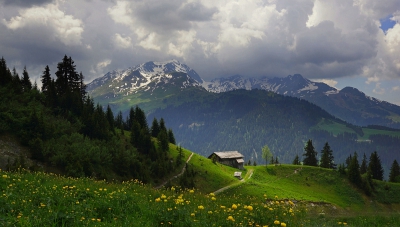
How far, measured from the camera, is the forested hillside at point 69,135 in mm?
50594

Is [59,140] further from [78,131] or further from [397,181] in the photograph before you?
[397,181]

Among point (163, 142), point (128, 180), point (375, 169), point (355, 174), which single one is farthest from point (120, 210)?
point (375, 169)

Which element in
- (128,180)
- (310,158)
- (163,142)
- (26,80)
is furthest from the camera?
(310,158)

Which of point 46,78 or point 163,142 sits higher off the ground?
point 46,78

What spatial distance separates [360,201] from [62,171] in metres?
93.7

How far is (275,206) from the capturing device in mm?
11344

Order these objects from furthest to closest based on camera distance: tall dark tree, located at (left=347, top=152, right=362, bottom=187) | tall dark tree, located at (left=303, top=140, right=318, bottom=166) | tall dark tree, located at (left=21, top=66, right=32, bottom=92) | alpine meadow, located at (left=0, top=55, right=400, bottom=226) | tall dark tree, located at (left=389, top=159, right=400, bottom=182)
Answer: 1. tall dark tree, located at (left=303, top=140, right=318, bottom=166)
2. tall dark tree, located at (left=389, top=159, right=400, bottom=182)
3. tall dark tree, located at (left=347, top=152, right=362, bottom=187)
4. tall dark tree, located at (left=21, top=66, right=32, bottom=92)
5. alpine meadow, located at (left=0, top=55, right=400, bottom=226)

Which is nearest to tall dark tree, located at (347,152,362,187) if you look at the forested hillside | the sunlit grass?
the forested hillside

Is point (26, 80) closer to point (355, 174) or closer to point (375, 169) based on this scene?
point (355, 174)

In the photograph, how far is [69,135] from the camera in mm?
62469

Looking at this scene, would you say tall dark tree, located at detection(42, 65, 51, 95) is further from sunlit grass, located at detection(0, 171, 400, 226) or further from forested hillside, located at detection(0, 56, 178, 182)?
sunlit grass, located at detection(0, 171, 400, 226)

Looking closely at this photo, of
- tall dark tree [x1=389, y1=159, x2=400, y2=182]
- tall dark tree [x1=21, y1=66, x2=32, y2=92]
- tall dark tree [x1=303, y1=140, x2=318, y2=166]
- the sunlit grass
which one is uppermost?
tall dark tree [x1=21, y1=66, x2=32, y2=92]

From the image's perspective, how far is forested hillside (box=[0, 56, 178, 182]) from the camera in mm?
50594

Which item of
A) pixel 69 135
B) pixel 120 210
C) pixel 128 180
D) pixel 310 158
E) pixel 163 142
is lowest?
pixel 310 158
